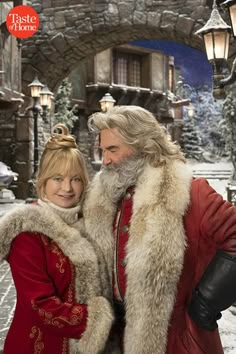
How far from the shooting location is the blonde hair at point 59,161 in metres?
1.75

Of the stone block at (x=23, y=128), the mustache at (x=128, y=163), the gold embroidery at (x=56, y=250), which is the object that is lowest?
the gold embroidery at (x=56, y=250)

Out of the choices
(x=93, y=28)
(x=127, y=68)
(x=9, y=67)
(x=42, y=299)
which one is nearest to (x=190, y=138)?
(x=127, y=68)

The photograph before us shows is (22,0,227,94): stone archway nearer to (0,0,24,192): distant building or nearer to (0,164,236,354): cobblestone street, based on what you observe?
(0,0,24,192): distant building

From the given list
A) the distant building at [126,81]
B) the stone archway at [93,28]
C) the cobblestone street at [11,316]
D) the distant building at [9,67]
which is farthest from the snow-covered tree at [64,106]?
the cobblestone street at [11,316]

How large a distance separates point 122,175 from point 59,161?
0.84 feet

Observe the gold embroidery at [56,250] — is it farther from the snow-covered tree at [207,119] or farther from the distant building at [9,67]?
the snow-covered tree at [207,119]

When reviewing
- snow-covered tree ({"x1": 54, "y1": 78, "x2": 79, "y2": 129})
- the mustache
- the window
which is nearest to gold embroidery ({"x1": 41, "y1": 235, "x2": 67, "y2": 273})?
the mustache

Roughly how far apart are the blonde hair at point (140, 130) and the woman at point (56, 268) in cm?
21

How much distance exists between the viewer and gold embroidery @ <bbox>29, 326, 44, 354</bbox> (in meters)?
1.71

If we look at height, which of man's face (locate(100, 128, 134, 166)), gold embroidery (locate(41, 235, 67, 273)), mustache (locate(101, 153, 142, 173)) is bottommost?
gold embroidery (locate(41, 235, 67, 273))

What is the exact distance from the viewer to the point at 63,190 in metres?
1.76

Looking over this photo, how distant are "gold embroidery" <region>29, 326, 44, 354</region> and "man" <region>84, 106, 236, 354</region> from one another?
30cm

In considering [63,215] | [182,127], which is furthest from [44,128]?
[182,127]

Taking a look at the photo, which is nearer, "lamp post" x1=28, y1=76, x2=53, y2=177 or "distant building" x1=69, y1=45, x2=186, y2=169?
"lamp post" x1=28, y1=76, x2=53, y2=177
